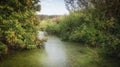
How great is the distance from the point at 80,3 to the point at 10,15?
4.42 meters

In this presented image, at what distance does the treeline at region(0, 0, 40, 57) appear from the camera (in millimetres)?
10234

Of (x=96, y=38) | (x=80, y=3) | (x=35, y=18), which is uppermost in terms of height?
(x=80, y=3)

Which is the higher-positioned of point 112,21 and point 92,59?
point 112,21

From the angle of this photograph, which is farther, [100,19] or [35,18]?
[35,18]

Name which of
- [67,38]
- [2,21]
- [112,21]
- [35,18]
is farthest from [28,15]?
[67,38]

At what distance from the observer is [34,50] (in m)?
14.7

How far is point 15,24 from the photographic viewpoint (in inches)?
424

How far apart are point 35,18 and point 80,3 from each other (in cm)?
388

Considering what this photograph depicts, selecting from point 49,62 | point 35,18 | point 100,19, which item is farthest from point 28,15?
point 100,19

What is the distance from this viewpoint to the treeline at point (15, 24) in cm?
1023

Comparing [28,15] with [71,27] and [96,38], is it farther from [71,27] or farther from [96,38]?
[71,27]

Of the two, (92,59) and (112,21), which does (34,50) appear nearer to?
(92,59)

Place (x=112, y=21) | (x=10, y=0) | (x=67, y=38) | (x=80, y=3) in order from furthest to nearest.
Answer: (x=67, y=38), (x=80, y=3), (x=10, y=0), (x=112, y=21)

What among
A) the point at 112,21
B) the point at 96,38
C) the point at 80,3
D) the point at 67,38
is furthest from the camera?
the point at 67,38
